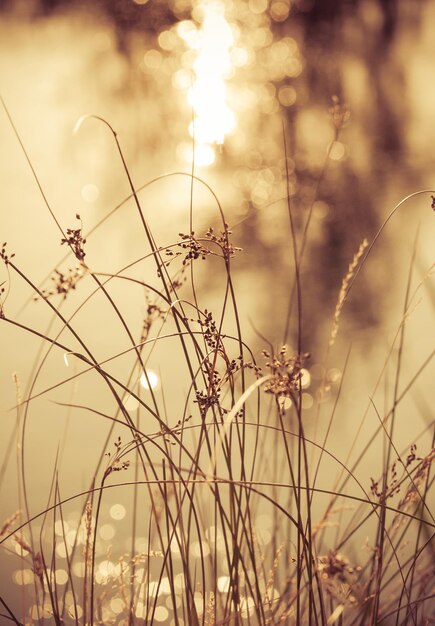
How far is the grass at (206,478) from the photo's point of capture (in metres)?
0.64

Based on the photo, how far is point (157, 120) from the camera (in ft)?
11.6

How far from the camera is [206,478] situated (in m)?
0.55

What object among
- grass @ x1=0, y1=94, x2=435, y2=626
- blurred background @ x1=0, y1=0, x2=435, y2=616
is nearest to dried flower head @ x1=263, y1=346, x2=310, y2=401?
grass @ x1=0, y1=94, x2=435, y2=626

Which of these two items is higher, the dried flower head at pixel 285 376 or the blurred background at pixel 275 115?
the blurred background at pixel 275 115

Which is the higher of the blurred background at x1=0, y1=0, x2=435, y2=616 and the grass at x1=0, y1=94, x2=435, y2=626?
the blurred background at x1=0, y1=0, x2=435, y2=616

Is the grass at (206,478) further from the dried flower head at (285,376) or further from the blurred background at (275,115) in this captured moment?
the blurred background at (275,115)

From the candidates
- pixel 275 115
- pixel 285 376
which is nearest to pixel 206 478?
pixel 285 376

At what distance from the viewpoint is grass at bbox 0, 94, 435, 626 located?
2.11ft

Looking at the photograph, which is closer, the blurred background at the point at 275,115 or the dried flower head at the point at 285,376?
the dried flower head at the point at 285,376

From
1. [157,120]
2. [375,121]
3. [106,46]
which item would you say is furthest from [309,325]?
[106,46]

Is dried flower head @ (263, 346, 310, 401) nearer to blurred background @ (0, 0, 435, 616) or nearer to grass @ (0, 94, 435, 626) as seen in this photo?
grass @ (0, 94, 435, 626)

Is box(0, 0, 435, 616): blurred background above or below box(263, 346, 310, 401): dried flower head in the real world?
above

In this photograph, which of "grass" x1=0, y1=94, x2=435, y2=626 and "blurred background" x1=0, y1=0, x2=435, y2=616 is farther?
"blurred background" x1=0, y1=0, x2=435, y2=616

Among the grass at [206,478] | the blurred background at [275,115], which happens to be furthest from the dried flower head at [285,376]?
the blurred background at [275,115]
